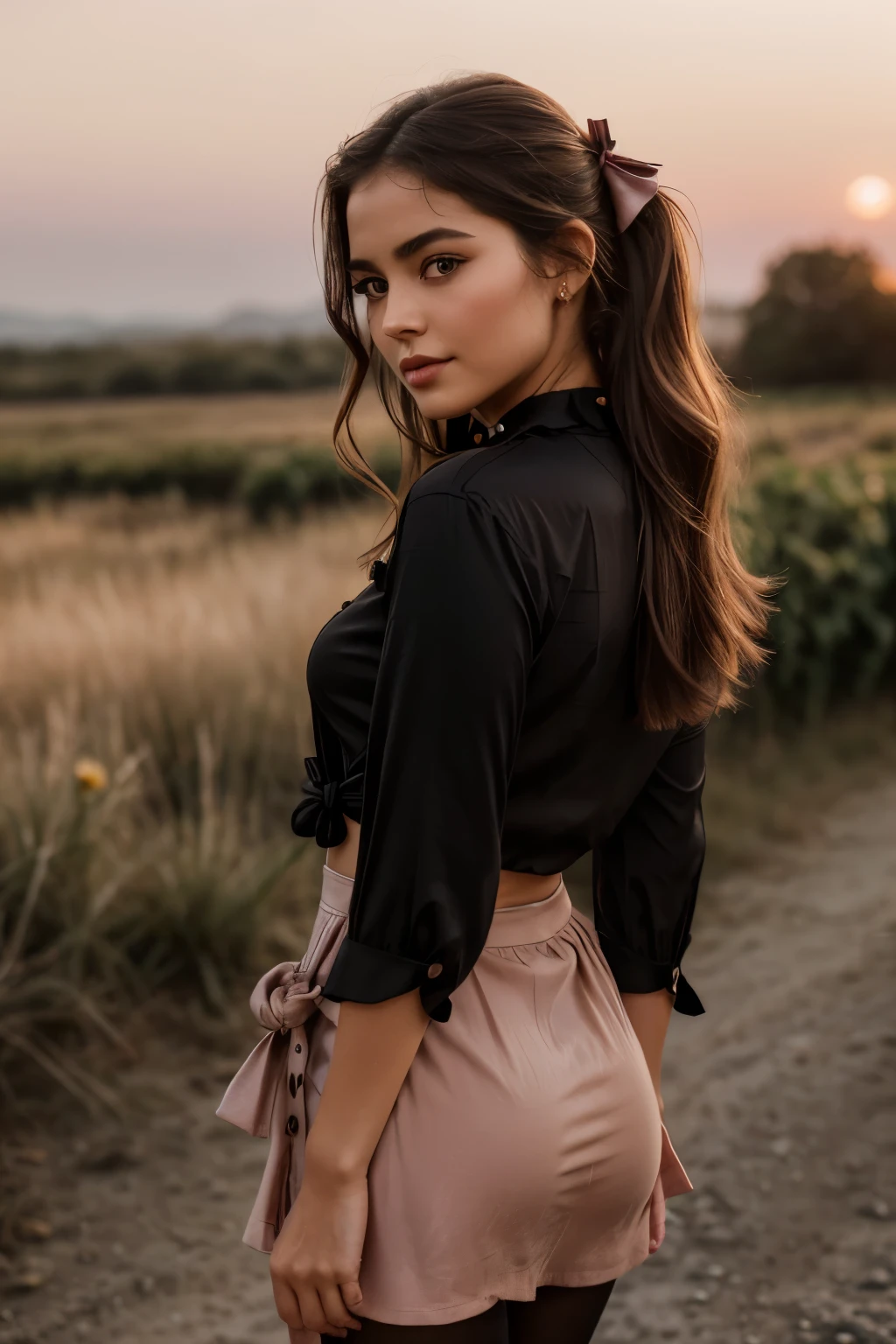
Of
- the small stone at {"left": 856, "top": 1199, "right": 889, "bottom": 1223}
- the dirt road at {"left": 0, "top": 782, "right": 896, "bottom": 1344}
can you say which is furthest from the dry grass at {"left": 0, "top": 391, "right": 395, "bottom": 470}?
the small stone at {"left": 856, "top": 1199, "right": 889, "bottom": 1223}

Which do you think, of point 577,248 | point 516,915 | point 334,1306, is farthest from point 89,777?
point 577,248

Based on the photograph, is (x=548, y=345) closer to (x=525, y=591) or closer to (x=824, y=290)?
(x=525, y=591)

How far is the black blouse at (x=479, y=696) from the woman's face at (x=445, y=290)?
0.25ft

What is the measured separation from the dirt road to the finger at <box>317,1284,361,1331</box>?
186cm

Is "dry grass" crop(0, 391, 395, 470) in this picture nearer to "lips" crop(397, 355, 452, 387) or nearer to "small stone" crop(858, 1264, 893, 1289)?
"small stone" crop(858, 1264, 893, 1289)

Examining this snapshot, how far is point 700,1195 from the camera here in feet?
11.0

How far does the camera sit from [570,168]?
4.48ft

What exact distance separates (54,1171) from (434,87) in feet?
10.3

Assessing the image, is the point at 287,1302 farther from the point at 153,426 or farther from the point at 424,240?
the point at 153,426

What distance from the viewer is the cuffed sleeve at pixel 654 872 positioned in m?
1.64

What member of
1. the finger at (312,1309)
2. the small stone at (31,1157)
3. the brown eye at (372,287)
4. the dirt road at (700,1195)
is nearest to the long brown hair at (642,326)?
the brown eye at (372,287)

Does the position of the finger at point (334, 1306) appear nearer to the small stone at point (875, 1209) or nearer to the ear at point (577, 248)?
the ear at point (577, 248)

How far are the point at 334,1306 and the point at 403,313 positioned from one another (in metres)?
1.04

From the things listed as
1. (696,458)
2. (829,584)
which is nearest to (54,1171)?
(696,458)
